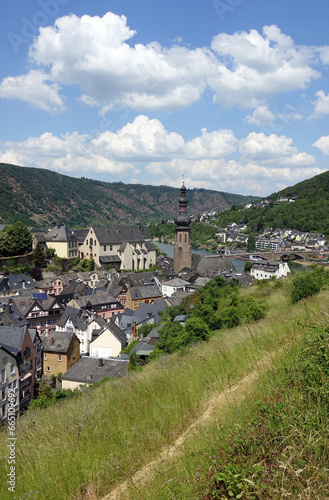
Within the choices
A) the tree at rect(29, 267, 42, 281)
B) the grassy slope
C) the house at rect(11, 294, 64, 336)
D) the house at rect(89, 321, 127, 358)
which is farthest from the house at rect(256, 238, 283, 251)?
the grassy slope

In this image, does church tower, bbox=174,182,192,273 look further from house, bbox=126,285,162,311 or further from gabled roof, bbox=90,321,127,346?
gabled roof, bbox=90,321,127,346

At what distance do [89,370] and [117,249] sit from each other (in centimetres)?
4124

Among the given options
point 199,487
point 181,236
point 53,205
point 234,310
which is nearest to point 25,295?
point 181,236

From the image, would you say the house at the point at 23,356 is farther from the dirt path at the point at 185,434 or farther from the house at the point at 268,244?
the house at the point at 268,244

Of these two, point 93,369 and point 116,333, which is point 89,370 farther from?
point 116,333

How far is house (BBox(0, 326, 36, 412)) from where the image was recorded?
23703 millimetres

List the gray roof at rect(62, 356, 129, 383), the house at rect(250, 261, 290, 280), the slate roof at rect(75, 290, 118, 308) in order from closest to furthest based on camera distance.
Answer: the gray roof at rect(62, 356, 129, 383) → the slate roof at rect(75, 290, 118, 308) → the house at rect(250, 261, 290, 280)

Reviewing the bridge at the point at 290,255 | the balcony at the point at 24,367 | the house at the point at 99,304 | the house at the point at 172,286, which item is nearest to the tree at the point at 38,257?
the house at the point at 99,304

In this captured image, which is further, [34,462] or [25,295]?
[25,295]

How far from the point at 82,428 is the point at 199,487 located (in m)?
2.33

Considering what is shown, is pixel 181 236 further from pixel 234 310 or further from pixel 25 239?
pixel 234 310

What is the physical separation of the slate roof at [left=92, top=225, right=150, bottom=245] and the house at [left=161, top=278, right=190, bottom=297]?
619 inches

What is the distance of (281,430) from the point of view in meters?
2.89

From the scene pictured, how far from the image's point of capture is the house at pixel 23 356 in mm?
23703
